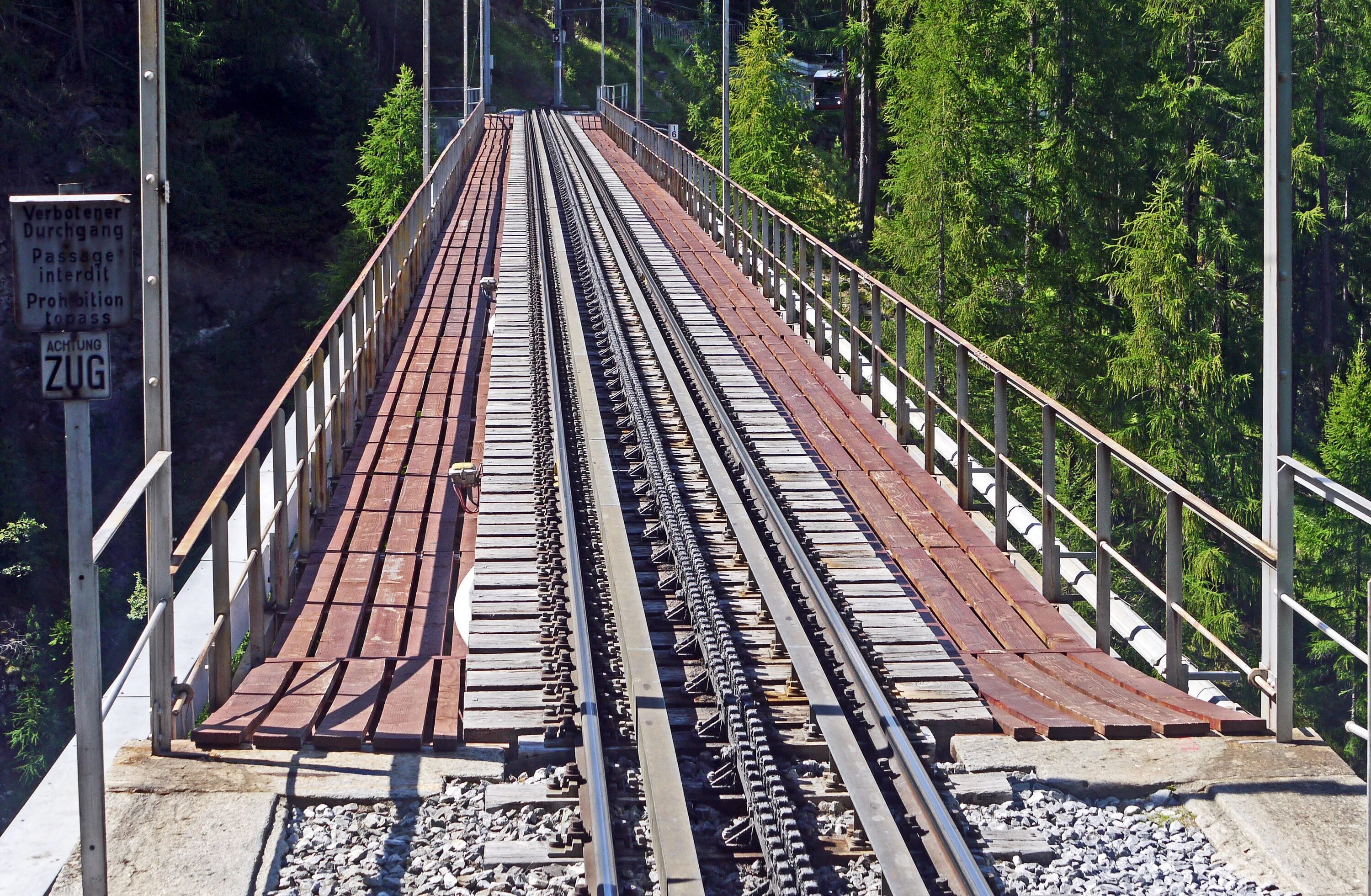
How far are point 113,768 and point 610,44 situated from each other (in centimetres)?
8479

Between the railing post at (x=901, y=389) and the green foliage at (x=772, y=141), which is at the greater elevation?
the green foliage at (x=772, y=141)

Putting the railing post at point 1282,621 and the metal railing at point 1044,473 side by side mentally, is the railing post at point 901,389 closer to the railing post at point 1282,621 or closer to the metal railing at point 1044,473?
the metal railing at point 1044,473

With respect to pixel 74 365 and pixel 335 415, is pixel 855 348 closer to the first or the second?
pixel 335 415

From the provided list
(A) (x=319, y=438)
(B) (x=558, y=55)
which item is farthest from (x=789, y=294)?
(B) (x=558, y=55)

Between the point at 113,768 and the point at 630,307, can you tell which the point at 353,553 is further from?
the point at 630,307

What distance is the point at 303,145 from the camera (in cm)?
4931

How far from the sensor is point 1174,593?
241 inches

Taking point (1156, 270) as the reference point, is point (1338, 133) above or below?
above

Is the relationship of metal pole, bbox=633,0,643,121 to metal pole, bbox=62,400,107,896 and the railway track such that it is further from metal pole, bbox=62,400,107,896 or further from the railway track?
metal pole, bbox=62,400,107,896

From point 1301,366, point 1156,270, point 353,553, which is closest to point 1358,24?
point 1301,366

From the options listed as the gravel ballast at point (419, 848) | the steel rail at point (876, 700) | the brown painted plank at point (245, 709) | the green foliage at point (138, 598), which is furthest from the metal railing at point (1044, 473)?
the green foliage at point (138, 598)

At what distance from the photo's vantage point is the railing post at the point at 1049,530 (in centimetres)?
745

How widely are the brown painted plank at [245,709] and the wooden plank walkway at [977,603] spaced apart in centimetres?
274

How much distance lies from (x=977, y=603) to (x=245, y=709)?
3.70 meters
